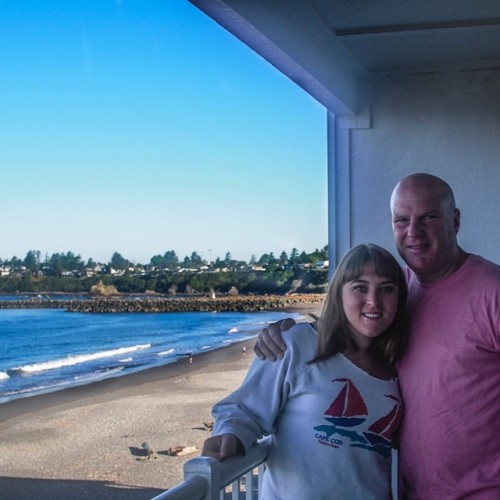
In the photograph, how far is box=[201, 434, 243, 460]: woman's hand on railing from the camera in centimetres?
145

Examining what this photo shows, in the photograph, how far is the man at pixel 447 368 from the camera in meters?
1.52

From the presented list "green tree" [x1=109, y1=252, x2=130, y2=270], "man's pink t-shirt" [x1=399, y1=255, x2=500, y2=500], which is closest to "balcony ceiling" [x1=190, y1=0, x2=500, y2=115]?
"man's pink t-shirt" [x1=399, y1=255, x2=500, y2=500]

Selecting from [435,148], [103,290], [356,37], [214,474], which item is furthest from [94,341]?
[214,474]

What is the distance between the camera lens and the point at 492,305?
60.4 inches

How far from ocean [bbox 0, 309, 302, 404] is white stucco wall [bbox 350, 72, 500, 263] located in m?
20.2

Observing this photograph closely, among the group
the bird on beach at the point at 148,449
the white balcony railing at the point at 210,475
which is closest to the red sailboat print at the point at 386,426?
the white balcony railing at the point at 210,475

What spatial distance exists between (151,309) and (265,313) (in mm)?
5751

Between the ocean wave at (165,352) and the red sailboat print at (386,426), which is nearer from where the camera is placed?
the red sailboat print at (386,426)

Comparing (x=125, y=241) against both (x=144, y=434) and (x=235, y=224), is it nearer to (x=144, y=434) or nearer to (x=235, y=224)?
(x=235, y=224)

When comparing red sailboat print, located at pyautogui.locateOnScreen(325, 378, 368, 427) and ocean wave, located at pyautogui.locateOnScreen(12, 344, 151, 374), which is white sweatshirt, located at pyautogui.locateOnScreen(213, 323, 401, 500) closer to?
red sailboat print, located at pyautogui.locateOnScreen(325, 378, 368, 427)

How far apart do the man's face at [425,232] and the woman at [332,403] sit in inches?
5.1

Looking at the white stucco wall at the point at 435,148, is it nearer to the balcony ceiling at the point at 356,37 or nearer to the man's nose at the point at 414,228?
the balcony ceiling at the point at 356,37

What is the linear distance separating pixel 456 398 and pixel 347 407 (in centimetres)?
24

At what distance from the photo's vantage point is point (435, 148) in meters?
2.97
